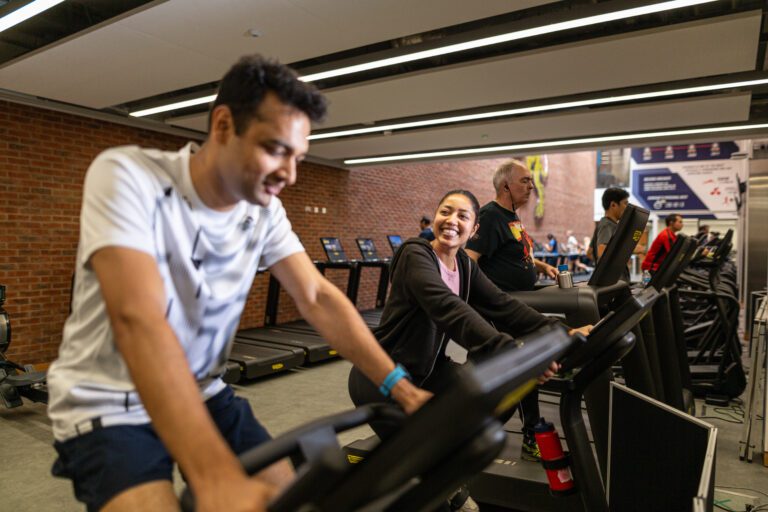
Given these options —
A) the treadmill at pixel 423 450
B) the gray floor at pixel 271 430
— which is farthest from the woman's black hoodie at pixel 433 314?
the gray floor at pixel 271 430

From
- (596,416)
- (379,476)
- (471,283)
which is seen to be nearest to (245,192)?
(379,476)

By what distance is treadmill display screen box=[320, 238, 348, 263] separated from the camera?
8349mm

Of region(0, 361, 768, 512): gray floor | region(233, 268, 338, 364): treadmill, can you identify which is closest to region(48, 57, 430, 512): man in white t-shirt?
region(0, 361, 768, 512): gray floor

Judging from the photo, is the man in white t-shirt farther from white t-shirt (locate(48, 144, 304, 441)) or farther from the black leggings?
the black leggings

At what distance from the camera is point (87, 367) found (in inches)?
41.6

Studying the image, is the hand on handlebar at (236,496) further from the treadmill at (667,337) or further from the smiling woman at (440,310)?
the treadmill at (667,337)

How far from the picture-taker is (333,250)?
849 centimetres

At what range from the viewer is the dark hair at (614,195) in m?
4.89

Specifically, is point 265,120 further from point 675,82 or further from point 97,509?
point 675,82

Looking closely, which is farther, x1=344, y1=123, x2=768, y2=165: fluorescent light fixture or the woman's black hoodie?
x1=344, y1=123, x2=768, y2=165: fluorescent light fixture

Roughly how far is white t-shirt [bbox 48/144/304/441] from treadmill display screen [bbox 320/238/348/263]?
23.4ft

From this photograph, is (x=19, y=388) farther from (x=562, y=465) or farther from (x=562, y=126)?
(x=562, y=126)

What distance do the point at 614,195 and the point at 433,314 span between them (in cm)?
358

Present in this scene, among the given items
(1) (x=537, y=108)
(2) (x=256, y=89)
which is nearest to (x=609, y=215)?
(1) (x=537, y=108)
